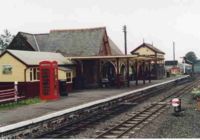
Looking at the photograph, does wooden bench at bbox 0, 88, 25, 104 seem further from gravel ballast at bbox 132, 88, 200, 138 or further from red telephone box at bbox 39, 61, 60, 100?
gravel ballast at bbox 132, 88, 200, 138

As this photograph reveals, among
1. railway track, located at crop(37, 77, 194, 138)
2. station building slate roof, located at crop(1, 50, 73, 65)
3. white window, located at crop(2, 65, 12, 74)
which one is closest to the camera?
railway track, located at crop(37, 77, 194, 138)

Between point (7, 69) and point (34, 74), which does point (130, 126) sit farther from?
point (7, 69)

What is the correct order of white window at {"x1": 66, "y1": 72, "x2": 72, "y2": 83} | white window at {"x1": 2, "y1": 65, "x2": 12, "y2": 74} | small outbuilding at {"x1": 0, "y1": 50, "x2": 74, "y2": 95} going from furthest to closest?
white window at {"x1": 66, "y1": 72, "x2": 72, "y2": 83} < white window at {"x1": 2, "y1": 65, "x2": 12, "y2": 74} < small outbuilding at {"x1": 0, "y1": 50, "x2": 74, "y2": 95}

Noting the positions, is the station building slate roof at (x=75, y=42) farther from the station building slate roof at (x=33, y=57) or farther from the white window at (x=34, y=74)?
the white window at (x=34, y=74)

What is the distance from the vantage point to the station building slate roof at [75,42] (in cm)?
4075

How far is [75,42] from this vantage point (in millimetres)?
42156

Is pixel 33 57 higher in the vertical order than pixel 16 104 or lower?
higher

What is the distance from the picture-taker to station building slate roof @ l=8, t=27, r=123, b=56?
40750 mm

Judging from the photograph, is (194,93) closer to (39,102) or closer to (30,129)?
(39,102)

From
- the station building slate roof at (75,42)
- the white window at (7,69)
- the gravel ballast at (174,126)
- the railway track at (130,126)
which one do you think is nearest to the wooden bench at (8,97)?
the white window at (7,69)

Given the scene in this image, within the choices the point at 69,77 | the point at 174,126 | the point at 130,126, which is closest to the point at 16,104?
the point at 130,126

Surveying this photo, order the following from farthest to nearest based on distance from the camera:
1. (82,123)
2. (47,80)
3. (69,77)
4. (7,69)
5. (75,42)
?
(75,42)
(69,77)
(7,69)
(47,80)
(82,123)

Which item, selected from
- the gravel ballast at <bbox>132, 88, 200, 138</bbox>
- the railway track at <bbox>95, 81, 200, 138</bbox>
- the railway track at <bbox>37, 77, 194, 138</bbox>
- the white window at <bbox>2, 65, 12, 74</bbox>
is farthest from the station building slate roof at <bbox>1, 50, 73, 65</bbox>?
the gravel ballast at <bbox>132, 88, 200, 138</bbox>

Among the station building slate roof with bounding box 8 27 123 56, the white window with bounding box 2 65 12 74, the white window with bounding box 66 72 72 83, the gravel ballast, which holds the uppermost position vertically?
the station building slate roof with bounding box 8 27 123 56
